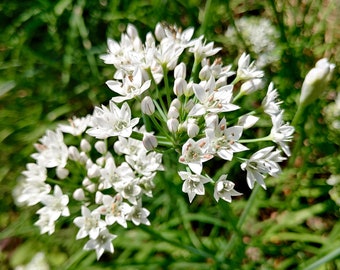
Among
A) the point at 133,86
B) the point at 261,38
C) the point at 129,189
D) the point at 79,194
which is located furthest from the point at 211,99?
the point at 261,38

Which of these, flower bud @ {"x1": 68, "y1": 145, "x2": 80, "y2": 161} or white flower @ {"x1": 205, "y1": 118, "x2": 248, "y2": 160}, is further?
flower bud @ {"x1": 68, "y1": 145, "x2": 80, "y2": 161}

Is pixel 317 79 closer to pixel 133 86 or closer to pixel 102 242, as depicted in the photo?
pixel 133 86

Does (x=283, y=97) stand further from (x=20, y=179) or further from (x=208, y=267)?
(x=20, y=179)

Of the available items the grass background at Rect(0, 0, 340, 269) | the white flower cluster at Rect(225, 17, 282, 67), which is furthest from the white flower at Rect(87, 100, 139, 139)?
the white flower cluster at Rect(225, 17, 282, 67)

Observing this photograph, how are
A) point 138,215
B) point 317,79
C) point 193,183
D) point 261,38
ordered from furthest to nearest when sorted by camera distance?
point 261,38 < point 138,215 < point 193,183 < point 317,79

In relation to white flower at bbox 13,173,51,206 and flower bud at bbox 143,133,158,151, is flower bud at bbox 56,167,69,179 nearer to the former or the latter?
white flower at bbox 13,173,51,206

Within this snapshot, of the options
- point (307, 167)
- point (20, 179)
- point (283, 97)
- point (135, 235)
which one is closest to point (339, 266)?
point (307, 167)
